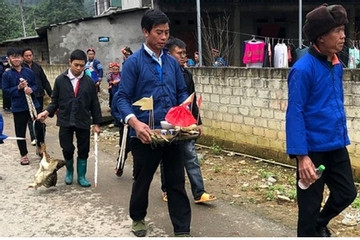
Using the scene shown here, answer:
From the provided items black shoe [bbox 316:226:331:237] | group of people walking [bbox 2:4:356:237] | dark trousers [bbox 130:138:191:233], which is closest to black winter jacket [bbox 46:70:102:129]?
group of people walking [bbox 2:4:356:237]

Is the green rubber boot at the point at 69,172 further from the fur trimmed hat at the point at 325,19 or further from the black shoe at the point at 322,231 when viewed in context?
the fur trimmed hat at the point at 325,19

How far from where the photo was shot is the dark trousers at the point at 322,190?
3.03 meters

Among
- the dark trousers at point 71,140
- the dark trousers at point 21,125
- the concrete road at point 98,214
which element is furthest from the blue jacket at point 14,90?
the dark trousers at point 71,140

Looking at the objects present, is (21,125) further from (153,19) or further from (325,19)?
(325,19)

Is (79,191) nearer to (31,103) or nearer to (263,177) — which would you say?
(31,103)

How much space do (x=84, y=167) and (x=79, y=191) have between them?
0.38 m

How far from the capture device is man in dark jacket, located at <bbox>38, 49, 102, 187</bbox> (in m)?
5.37

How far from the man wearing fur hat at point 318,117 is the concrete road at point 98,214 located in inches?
38.9

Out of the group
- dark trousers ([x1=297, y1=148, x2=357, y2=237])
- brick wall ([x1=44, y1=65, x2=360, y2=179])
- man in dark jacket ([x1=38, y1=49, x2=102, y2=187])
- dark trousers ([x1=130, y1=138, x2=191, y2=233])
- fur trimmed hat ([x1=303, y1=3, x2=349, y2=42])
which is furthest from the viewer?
brick wall ([x1=44, y1=65, x2=360, y2=179])

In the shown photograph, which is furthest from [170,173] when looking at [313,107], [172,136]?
[313,107]

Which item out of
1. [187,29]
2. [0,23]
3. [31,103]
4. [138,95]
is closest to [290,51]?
[187,29]

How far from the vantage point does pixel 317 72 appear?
2.95 meters

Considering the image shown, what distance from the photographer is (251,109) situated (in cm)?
710

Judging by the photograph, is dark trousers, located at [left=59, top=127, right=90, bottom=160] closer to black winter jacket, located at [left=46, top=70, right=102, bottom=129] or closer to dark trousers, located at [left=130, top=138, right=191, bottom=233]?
black winter jacket, located at [left=46, top=70, right=102, bottom=129]
